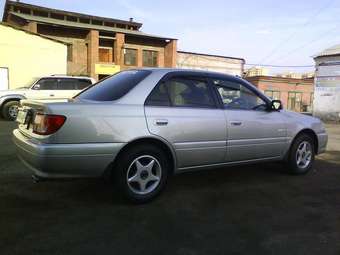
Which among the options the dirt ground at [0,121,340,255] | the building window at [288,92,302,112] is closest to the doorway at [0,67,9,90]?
the dirt ground at [0,121,340,255]

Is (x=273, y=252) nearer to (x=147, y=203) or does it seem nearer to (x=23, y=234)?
(x=147, y=203)

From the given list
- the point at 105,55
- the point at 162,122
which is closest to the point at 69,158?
the point at 162,122

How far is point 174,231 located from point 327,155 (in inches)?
223

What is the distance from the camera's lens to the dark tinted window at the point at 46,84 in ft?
47.9

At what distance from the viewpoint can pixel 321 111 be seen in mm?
24703

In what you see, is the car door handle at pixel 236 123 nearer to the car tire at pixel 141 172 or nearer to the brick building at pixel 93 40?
the car tire at pixel 141 172

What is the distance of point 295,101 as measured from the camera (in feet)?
161

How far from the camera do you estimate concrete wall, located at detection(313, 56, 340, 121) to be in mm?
23641

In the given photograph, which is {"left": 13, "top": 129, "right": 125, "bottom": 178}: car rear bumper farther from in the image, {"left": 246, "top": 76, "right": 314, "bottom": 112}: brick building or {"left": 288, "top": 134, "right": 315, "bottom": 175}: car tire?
{"left": 246, "top": 76, "right": 314, "bottom": 112}: brick building

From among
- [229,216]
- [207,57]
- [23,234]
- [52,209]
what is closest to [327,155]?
[229,216]

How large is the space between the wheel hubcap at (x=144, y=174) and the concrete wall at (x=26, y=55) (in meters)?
20.5

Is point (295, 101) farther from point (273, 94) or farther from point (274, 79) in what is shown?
point (274, 79)

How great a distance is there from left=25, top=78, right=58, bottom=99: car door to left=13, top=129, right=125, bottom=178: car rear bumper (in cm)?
1075

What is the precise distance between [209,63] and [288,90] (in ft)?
33.9
